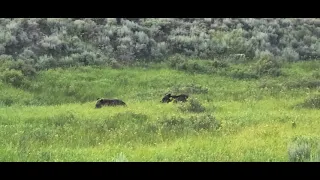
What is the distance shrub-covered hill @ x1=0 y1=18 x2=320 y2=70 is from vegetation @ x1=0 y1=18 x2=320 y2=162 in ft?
0.28

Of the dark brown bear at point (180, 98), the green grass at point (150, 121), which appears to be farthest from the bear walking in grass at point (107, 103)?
the dark brown bear at point (180, 98)

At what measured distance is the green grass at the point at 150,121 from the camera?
9422 millimetres

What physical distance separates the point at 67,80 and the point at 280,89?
9554 millimetres

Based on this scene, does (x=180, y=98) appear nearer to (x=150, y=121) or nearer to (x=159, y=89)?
(x=159, y=89)

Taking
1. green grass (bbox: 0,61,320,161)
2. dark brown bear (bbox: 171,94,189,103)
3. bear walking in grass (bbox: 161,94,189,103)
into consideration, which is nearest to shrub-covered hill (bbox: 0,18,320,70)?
green grass (bbox: 0,61,320,161)

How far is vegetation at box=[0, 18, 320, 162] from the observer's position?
10055mm

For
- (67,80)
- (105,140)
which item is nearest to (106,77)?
(67,80)

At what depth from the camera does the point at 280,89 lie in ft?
71.4

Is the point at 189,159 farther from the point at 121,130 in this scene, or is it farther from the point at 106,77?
the point at 106,77

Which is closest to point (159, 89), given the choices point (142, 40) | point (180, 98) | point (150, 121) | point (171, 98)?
point (180, 98)

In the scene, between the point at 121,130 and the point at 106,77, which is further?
the point at 106,77

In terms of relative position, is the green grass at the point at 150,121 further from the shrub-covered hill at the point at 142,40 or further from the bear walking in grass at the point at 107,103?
the shrub-covered hill at the point at 142,40
